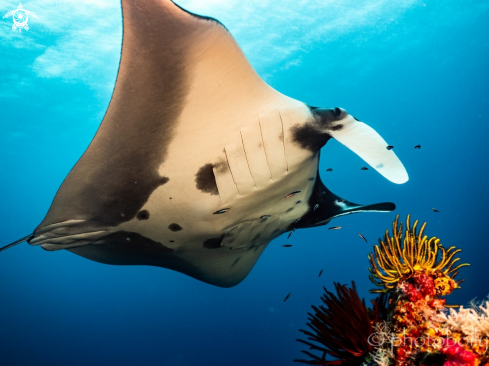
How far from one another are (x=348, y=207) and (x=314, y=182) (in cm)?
51

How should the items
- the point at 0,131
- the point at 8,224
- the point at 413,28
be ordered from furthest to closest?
the point at 8,224
the point at 0,131
the point at 413,28

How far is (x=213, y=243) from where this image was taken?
329 cm

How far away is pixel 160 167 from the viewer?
94.1 inches

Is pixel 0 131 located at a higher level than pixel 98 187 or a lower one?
higher

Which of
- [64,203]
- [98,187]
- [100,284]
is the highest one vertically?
[98,187]

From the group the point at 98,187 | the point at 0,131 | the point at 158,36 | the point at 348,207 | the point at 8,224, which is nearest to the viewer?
the point at 158,36

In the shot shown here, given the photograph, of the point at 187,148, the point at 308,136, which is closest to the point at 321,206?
the point at 308,136

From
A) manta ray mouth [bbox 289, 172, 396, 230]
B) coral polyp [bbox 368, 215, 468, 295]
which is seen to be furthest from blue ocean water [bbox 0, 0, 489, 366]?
coral polyp [bbox 368, 215, 468, 295]

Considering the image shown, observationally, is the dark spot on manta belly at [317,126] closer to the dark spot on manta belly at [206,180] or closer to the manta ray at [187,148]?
the manta ray at [187,148]

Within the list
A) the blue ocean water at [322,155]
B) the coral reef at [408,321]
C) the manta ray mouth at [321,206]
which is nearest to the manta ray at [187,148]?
the manta ray mouth at [321,206]

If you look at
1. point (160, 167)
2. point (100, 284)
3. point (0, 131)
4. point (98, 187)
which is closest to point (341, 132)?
point (160, 167)

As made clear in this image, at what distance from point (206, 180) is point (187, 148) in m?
0.35

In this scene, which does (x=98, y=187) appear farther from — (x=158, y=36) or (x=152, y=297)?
(x=152, y=297)

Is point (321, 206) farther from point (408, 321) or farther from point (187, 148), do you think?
point (187, 148)
